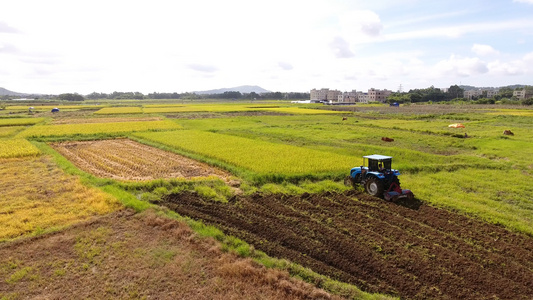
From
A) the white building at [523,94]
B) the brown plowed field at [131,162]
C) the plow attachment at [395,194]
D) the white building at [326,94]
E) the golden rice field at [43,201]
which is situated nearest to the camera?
the golden rice field at [43,201]

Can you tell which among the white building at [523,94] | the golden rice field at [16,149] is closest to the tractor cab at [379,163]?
the golden rice field at [16,149]

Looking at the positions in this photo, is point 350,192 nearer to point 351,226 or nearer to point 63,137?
point 351,226

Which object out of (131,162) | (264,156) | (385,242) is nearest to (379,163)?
(385,242)

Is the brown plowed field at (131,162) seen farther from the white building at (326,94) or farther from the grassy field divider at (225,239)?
the white building at (326,94)

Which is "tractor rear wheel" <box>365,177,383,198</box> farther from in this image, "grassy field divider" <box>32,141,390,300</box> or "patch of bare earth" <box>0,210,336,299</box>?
"patch of bare earth" <box>0,210,336,299</box>

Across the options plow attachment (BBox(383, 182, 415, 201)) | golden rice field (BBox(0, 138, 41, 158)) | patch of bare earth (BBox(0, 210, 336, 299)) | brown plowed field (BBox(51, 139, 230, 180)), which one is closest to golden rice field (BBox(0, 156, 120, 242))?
patch of bare earth (BBox(0, 210, 336, 299))

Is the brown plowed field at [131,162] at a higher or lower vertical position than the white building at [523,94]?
lower

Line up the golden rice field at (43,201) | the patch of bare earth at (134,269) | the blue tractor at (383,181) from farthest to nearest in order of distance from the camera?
the blue tractor at (383,181)
the golden rice field at (43,201)
the patch of bare earth at (134,269)
